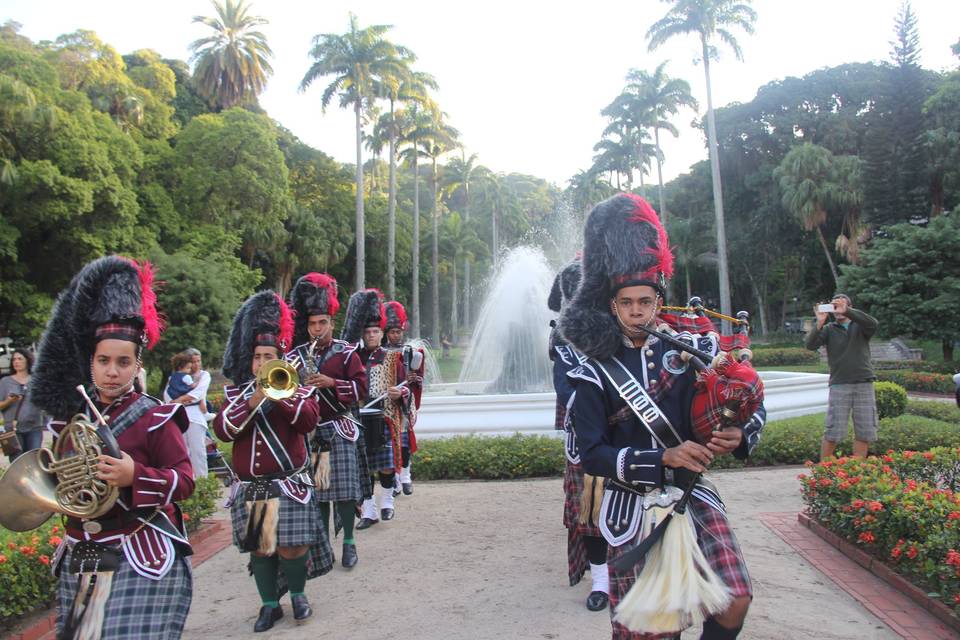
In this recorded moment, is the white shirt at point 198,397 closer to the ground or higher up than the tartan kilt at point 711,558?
higher up

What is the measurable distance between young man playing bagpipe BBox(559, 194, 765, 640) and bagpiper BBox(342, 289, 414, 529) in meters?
4.10

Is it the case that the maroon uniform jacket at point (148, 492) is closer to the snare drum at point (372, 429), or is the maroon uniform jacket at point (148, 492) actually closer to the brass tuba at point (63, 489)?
the brass tuba at point (63, 489)

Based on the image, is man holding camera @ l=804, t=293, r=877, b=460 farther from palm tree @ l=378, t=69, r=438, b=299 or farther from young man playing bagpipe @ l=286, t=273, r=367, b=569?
palm tree @ l=378, t=69, r=438, b=299

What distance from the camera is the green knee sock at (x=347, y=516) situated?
5.86 meters

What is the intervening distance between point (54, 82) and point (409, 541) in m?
25.2

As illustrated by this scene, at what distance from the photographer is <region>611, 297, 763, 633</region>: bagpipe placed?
2637 mm

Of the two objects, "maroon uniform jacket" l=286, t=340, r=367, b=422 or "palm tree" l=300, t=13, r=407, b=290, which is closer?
"maroon uniform jacket" l=286, t=340, r=367, b=422

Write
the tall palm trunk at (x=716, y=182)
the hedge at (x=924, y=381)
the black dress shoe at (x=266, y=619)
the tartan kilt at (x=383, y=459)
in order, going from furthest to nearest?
the tall palm trunk at (x=716, y=182)
the hedge at (x=924, y=381)
the tartan kilt at (x=383, y=459)
the black dress shoe at (x=266, y=619)

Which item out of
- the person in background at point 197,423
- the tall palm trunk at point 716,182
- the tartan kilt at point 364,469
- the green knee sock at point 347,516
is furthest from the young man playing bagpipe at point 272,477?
the tall palm trunk at point 716,182

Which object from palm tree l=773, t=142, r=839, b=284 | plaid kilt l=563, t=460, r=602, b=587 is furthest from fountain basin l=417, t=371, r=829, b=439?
palm tree l=773, t=142, r=839, b=284

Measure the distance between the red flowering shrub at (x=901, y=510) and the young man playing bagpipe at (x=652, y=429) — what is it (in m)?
2.38

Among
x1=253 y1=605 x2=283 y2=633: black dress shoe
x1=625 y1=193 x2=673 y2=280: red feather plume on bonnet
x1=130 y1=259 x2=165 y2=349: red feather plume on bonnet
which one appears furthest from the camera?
x1=253 y1=605 x2=283 y2=633: black dress shoe

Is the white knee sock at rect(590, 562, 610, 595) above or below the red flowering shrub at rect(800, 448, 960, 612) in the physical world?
below

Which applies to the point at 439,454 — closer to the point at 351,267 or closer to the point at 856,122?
the point at 351,267
